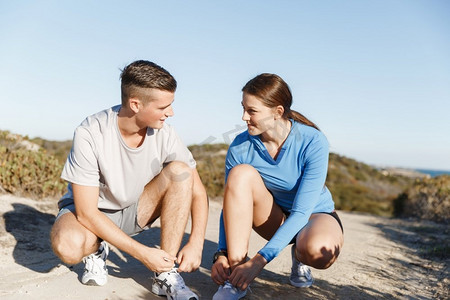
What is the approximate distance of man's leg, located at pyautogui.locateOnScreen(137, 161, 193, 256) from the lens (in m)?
2.89

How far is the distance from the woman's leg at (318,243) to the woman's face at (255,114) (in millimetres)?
761

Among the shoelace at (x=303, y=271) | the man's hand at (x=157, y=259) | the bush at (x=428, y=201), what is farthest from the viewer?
the bush at (x=428, y=201)

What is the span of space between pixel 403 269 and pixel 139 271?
2507 mm

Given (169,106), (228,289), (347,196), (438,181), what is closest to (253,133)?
(169,106)

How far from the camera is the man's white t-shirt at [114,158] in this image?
2766 mm

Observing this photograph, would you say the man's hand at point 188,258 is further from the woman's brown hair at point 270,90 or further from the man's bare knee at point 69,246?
the woman's brown hair at point 270,90

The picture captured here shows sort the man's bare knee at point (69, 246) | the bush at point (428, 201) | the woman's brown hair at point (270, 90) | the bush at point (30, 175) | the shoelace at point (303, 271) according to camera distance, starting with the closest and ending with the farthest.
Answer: the man's bare knee at point (69, 246) → the woman's brown hair at point (270, 90) → the shoelace at point (303, 271) → the bush at point (30, 175) → the bush at point (428, 201)

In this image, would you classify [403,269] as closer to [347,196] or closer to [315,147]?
[315,147]

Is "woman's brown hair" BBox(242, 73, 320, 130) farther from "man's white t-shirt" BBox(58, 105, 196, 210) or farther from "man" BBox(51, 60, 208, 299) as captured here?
"man's white t-shirt" BBox(58, 105, 196, 210)

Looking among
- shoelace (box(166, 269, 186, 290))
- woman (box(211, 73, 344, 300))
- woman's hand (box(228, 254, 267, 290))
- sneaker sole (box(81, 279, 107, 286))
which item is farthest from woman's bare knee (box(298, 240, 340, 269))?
sneaker sole (box(81, 279, 107, 286))

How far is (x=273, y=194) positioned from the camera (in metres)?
3.30

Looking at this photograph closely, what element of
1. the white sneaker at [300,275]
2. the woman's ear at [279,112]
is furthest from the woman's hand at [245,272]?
the woman's ear at [279,112]

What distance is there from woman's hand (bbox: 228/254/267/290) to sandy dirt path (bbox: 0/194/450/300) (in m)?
0.29

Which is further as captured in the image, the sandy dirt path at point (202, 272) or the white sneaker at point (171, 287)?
the sandy dirt path at point (202, 272)
